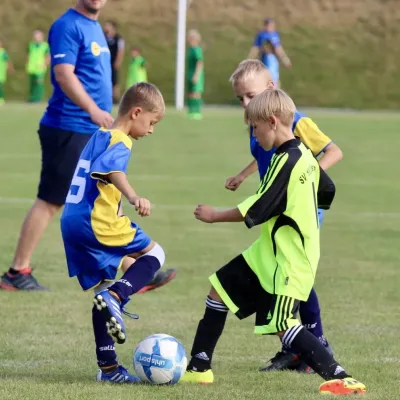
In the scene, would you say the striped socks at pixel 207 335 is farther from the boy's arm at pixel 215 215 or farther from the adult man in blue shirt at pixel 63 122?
the adult man in blue shirt at pixel 63 122

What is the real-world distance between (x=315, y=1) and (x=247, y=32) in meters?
3.15

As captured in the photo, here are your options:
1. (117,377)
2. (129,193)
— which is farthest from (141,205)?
(117,377)

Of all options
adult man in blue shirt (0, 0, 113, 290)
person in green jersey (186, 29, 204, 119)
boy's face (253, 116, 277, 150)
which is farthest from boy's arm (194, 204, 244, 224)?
person in green jersey (186, 29, 204, 119)

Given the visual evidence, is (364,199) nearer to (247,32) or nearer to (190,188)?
(190,188)

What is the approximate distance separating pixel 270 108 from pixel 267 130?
123 mm

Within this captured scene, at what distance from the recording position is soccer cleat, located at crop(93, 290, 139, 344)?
494 centimetres

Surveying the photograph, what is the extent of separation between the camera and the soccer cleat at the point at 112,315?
16.2ft

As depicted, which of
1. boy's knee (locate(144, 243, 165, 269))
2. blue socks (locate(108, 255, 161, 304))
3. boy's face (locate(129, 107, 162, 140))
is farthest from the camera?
boy's knee (locate(144, 243, 165, 269))

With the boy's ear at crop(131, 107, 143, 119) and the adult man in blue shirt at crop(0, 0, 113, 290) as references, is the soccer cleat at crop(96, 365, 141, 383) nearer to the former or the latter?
the boy's ear at crop(131, 107, 143, 119)

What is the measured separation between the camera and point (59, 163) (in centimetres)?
762

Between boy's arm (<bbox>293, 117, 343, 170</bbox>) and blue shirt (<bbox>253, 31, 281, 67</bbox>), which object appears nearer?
boy's arm (<bbox>293, 117, 343, 170</bbox>)

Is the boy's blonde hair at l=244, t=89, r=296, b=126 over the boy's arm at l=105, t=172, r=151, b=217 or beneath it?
over

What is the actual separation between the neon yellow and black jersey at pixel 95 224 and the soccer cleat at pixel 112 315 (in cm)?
36

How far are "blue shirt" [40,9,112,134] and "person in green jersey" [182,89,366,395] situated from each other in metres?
2.81
